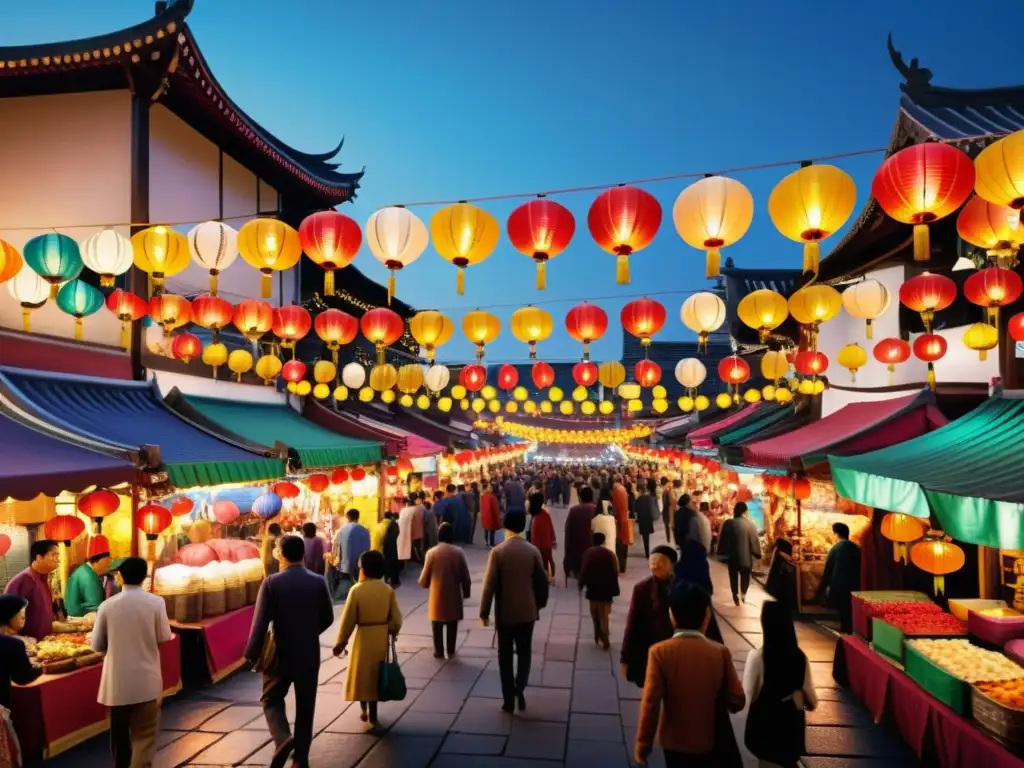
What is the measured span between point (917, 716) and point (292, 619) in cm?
487

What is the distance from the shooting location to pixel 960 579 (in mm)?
8984

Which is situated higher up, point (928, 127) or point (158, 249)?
point (928, 127)

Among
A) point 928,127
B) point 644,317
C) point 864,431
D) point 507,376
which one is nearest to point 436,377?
point 507,376

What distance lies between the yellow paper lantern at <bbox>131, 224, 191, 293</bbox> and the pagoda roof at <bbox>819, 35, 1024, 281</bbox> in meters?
8.67

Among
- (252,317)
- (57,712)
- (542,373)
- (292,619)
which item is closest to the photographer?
(292,619)

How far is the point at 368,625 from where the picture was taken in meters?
5.64

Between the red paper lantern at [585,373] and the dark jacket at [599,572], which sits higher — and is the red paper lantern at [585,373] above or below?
above

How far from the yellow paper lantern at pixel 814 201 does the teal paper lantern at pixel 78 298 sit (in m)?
7.70

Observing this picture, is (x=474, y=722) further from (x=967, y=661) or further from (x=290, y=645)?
(x=967, y=661)

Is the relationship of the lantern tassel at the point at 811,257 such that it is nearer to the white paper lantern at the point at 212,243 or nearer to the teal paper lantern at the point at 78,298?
the white paper lantern at the point at 212,243

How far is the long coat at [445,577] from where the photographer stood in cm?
761

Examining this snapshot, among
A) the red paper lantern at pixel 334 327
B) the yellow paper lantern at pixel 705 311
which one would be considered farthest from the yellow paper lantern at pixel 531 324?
the red paper lantern at pixel 334 327

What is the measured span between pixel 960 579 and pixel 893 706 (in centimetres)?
403

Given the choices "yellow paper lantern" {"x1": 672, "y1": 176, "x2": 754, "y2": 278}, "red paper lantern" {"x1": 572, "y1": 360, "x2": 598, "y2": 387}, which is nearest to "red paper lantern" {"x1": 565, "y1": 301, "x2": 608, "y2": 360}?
"red paper lantern" {"x1": 572, "y1": 360, "x2": 598, "y2": 387}
